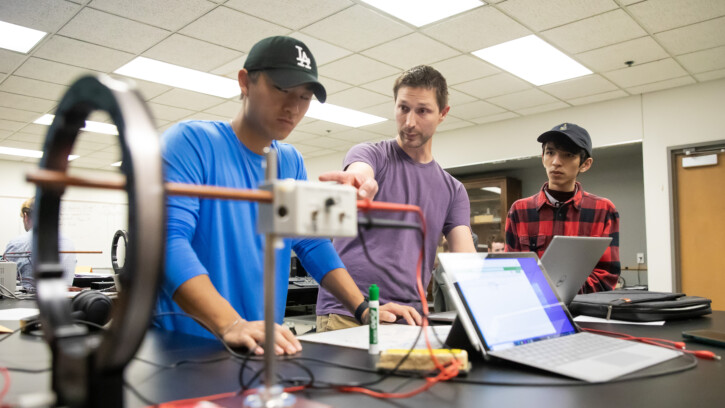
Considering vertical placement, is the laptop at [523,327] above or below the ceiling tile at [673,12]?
below

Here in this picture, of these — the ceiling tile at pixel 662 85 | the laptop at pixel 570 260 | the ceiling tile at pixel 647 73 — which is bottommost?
the laptop at pixel 570 260

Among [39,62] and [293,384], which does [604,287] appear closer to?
[293,384]

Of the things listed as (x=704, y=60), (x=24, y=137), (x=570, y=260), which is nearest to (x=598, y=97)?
(x=704, y=60)

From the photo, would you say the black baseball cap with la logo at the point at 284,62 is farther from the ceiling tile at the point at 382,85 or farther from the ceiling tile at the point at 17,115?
the ceiling tile at the point at 17,115

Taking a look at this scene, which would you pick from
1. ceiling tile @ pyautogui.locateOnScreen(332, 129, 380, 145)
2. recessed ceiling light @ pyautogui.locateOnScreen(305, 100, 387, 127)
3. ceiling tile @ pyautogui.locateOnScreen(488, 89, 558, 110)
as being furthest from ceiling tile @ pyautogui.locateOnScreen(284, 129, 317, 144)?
ceiling tile @ pyautogui.locateOnScreen(488, 89, 558, 110)

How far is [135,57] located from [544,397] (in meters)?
4.09

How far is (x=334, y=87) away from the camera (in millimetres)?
4672

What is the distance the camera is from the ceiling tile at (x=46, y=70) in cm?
400

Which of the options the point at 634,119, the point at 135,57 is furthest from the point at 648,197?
the point at 135,57

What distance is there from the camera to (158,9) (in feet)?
10.2

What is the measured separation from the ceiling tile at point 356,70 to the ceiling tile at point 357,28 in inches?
11.6

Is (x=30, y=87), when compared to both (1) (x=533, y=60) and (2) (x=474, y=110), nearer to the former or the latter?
(2) (x=474, y=110)

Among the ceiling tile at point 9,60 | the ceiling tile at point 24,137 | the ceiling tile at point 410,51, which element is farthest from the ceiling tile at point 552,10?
the ceiling tile at point 24,137

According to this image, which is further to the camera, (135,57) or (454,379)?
(135,57)
